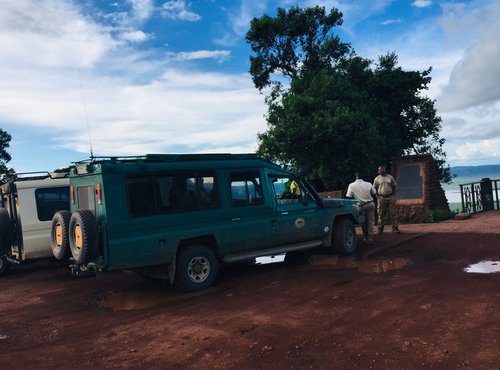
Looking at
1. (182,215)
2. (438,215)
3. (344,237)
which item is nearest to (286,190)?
(344,237)

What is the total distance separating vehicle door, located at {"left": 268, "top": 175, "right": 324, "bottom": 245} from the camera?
848 cm

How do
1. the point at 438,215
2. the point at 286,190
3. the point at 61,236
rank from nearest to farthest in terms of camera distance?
the point at 61,236 → the point at 286,190 → the point at 438,215

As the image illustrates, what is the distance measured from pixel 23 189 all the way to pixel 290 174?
19.7 ft

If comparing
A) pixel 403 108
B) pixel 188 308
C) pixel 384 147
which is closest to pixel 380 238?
pixel 188 308

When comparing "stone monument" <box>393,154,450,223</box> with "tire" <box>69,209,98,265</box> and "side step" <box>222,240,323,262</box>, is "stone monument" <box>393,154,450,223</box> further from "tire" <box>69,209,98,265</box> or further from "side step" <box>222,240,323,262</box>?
"tire" <box>69,209,98,265</box>

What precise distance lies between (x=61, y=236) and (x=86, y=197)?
32.2 inches

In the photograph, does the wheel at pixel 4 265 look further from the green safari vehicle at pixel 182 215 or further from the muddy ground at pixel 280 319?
the green safari vehicle at pixel 182 215

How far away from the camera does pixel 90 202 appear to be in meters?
7.25

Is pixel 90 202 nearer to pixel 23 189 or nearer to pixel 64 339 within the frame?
pixel 64 339

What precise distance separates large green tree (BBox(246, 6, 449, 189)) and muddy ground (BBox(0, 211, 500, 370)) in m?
9.78

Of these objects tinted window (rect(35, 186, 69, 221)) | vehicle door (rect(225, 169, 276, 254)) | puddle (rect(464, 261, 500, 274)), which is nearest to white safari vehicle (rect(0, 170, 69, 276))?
tinted window (rect(35, 186, 69, 221))

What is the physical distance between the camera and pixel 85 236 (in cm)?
657

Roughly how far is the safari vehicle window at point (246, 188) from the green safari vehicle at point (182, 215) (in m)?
0.02

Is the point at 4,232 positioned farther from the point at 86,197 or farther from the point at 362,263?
the point at 362,263
